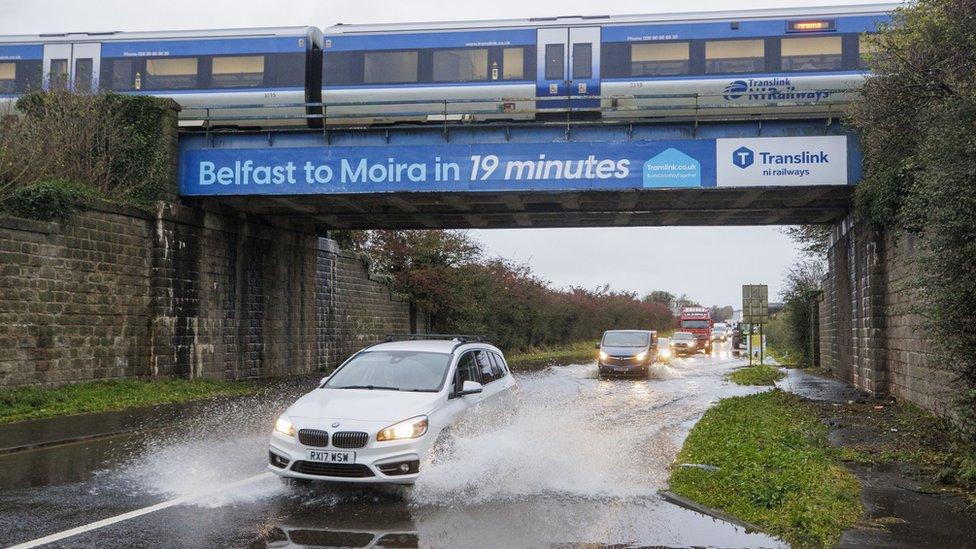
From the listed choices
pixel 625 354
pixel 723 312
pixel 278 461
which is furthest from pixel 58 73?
pixel 723 312

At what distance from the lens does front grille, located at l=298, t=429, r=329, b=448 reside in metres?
7.33

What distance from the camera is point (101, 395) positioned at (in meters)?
15.3

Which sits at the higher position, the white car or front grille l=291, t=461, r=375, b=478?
the white car

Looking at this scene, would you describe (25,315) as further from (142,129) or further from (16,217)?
(142,129)

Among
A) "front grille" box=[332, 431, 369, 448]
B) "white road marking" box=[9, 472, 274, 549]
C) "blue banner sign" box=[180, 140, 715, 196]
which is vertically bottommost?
"white road marking" box=[9, 472, 274, 549]

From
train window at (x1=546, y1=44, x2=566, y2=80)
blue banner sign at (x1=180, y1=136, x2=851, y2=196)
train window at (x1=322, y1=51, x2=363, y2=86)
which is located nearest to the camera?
blue banner sign at (x1=180, y1=136, x2=851, y2=196)

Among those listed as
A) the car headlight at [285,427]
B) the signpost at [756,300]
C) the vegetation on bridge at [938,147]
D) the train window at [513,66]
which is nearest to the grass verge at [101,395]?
the car headlight at [285,427]

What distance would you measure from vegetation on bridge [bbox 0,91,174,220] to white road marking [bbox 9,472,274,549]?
10.5 meters

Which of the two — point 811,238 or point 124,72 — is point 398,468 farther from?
point 811,238

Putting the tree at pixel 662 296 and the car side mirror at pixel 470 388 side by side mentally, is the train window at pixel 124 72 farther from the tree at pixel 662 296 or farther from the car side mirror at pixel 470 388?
the tree at pixel 662 296

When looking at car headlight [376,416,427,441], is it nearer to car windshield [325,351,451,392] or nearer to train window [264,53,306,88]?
car windshield [325,351,451,392]

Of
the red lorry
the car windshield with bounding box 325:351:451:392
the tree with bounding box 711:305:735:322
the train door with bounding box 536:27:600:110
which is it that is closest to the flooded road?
the car windshield with bounding box 325:351:451:392

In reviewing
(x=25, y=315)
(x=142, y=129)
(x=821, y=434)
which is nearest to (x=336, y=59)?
(x=142, y=129)

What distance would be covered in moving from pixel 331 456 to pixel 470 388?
2083 mm
